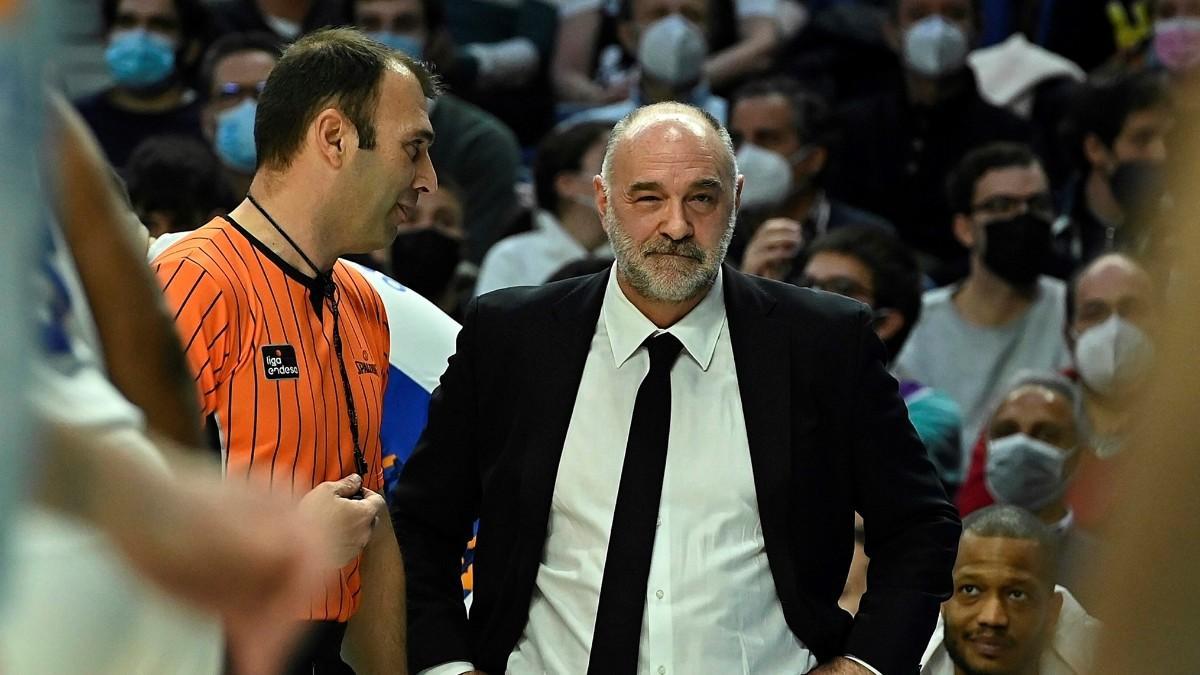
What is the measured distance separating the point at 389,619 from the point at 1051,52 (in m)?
5.61

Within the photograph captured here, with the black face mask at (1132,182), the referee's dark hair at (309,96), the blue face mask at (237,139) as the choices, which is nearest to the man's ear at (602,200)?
the referee's dark hair at (309,96)

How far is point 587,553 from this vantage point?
3.47 metres

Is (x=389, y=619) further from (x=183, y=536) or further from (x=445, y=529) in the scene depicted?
(x=183, y=536)

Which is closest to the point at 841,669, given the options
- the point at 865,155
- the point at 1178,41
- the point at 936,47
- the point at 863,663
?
the point at 863,663

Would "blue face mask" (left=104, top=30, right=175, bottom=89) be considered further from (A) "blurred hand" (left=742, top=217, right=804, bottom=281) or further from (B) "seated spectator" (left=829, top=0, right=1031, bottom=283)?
(B) "seated spectator" (left=829, top=0, right=1031, bottom=283)

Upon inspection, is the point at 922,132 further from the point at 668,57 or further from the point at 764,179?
the point at 668,57

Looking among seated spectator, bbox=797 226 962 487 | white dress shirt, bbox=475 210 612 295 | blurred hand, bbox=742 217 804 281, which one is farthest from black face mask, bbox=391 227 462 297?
seated spectator, bbox=797 226 962 487

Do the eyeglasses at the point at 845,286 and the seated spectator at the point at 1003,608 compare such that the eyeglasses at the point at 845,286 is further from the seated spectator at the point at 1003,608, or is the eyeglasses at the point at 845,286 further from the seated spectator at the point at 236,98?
the seated spectator at the point at 236,98

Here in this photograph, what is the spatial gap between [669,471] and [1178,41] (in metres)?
4.66

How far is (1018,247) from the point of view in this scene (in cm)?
637

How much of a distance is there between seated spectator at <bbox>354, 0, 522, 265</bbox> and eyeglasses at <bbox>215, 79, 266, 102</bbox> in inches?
24.2

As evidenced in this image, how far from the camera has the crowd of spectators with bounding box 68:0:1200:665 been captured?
573 centimetres

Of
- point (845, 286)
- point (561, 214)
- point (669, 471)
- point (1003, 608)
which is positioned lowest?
point (1003, 608)

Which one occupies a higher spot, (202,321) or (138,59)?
(202,321)
